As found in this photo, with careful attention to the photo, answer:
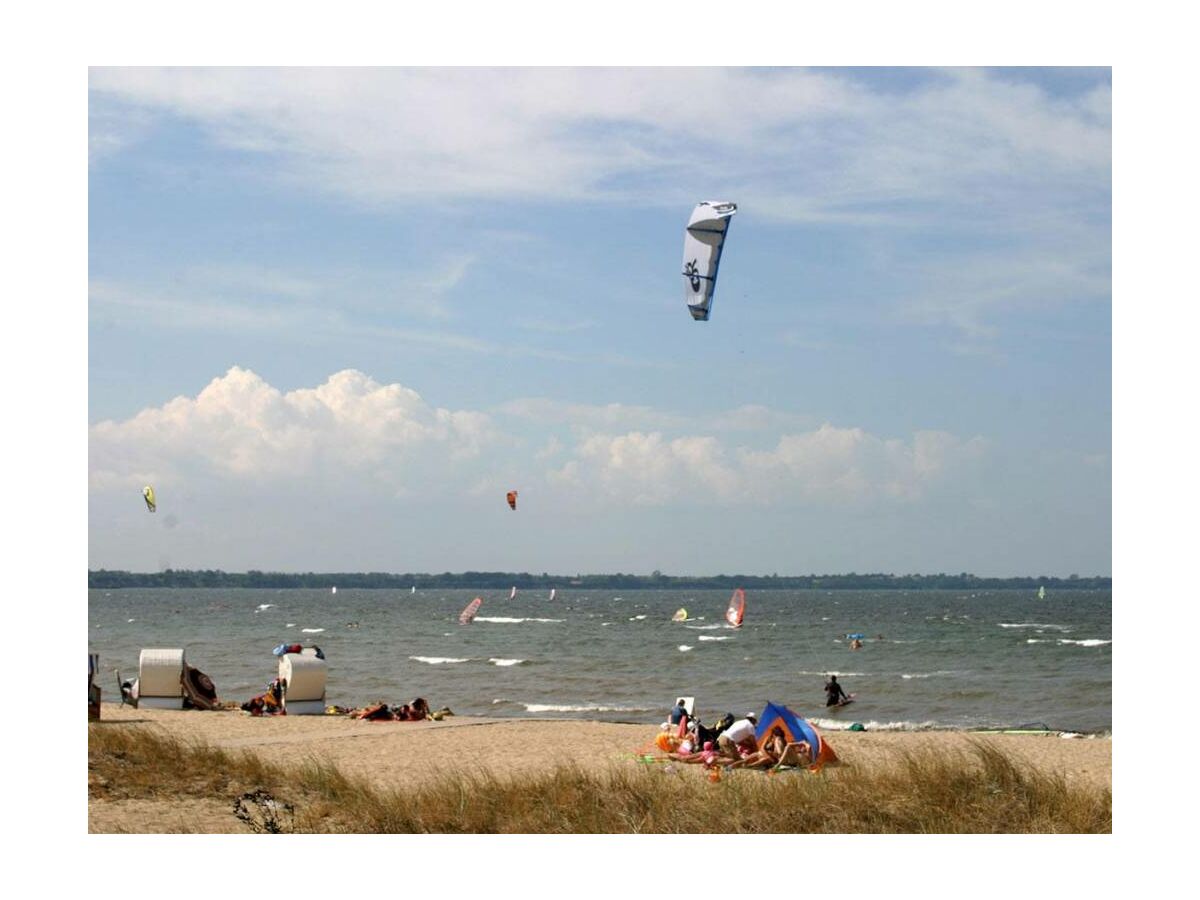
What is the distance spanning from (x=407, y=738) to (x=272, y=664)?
19.5 meters

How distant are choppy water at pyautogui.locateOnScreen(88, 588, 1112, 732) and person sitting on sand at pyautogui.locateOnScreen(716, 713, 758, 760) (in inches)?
323

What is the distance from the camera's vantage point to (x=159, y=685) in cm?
1656

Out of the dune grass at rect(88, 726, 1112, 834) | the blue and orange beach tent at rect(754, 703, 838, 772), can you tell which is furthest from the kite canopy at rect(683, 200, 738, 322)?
the dune grass at rect(88, 726, 1112, 834)

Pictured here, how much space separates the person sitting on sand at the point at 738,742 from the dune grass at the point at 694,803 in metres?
2.99

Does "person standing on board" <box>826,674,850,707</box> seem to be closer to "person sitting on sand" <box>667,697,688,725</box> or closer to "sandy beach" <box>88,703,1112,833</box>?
"sandy beach" <box>88,703,1112,833</box>

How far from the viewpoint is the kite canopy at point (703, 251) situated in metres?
11.6

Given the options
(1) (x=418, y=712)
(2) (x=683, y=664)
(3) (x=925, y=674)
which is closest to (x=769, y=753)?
(1) (x=418, y=712)

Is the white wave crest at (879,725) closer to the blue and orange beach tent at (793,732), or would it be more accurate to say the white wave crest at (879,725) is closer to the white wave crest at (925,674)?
the blue and orange beach tent at (793,732)

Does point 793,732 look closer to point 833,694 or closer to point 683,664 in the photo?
point 833,694

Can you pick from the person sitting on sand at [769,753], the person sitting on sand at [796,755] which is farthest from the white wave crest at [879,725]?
the person sitting on sand at [796,755]

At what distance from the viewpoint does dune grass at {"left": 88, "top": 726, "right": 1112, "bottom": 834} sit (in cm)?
669

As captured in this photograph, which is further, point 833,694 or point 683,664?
point 683,664

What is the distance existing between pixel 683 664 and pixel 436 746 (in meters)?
21.6
